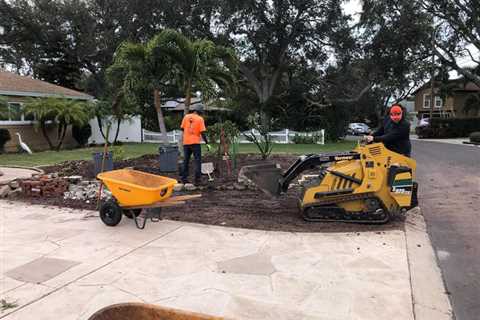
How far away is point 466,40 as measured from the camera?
29.1 m

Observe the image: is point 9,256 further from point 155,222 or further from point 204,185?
point 204,185

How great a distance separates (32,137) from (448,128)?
3133 cm

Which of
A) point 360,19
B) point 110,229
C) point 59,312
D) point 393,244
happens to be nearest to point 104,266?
point 59,312

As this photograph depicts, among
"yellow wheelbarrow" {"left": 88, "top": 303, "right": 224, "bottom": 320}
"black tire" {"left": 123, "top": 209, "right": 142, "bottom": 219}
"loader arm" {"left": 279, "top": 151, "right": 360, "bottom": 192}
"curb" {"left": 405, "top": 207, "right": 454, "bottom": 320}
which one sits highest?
"loader arm" {"left": 279, "top": 151, "right": 360, "bottom": 192}

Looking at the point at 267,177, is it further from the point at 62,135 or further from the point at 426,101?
the point at 426,101

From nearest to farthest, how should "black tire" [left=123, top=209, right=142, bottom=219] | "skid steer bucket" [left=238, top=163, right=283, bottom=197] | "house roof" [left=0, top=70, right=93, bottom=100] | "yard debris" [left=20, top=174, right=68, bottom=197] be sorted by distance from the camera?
"black tire" [left=123, top=209, right=142, bottom=219] → "skid steer bucket" [left=238, top=163, right=283, bottom=197] → "yard debris" [left=20, top=174, right=68, bottom=197] → "house roof" [left=0, top=70, right=93, bottom=100]

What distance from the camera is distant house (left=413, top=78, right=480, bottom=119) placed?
140 ft

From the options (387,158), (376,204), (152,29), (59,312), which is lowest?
(59,312)

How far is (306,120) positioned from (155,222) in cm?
2113

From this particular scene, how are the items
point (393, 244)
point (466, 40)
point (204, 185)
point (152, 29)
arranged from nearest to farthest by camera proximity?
point (393, 244), point (204, 185), point (152, 29), point (466, 40)

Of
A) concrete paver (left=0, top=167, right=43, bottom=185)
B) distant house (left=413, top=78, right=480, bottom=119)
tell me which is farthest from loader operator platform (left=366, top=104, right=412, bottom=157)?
distant house (left=413, top=78, right=480, bottom=119)

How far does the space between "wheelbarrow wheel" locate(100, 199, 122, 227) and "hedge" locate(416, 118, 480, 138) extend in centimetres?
3324

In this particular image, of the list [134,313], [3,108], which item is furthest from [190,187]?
[3,108]

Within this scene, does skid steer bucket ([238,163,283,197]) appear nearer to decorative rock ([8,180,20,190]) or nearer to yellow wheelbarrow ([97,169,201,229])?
yellow wheelbarrow ([97,169,201,229])
